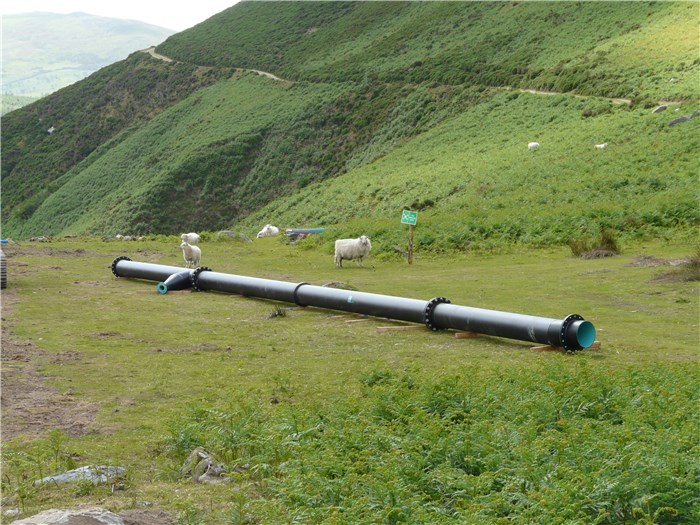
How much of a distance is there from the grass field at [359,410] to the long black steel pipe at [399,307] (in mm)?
350

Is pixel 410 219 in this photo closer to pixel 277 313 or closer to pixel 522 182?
pixel 277 313

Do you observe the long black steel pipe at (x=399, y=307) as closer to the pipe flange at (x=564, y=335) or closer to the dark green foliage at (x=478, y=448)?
the pipe flange at (x=564, y=335)

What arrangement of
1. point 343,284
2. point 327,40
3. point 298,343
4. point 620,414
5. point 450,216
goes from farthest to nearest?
point 327,40, point 450,216, point 343,284, point 298,343, point 620,414

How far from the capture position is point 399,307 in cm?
2002

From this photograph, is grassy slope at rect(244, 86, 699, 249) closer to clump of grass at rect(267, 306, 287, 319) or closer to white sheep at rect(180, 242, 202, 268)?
white sheep at rect(180, 242, 202, 268)

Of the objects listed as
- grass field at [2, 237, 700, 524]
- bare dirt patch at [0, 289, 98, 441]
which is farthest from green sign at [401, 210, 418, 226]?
bare dirt patch at [0, 289, 98, 441]

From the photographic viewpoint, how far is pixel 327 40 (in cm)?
12350

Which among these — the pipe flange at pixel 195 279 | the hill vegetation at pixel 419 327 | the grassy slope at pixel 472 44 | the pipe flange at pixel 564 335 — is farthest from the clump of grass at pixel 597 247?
the grassy slope at pixel 472 44

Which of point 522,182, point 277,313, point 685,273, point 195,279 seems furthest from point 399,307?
point 522,182

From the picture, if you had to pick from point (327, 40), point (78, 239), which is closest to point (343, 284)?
point (78, 239)

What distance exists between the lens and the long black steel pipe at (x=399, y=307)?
16703 millimetres

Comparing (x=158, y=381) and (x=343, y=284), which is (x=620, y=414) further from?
(x=343, y=284)

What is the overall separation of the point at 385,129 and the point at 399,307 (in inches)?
2518

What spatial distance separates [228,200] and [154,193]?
24.0 feet
